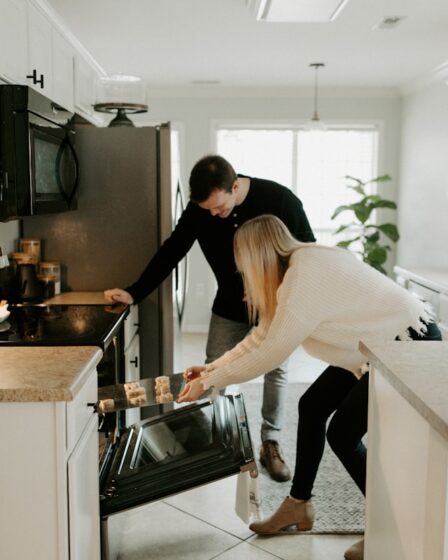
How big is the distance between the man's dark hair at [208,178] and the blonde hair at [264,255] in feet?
1.65

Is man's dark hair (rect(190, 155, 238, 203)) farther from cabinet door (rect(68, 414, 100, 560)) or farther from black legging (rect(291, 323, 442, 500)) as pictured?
cabinet door (rect(68, 414, 100, 560))

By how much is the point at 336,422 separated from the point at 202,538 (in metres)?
0.77

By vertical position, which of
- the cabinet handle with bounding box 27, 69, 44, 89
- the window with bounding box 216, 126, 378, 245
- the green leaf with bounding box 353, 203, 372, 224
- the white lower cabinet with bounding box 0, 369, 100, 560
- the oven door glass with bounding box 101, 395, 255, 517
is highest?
the cabinet handle with bounding box 27, 69, 44, 89

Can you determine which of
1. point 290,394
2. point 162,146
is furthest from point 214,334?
point 290,394

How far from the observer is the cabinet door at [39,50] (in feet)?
9.80

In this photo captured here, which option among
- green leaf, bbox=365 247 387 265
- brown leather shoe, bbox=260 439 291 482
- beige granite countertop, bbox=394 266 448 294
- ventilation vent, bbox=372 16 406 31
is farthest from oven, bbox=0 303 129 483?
green leaf, bbox=365 247 387 265

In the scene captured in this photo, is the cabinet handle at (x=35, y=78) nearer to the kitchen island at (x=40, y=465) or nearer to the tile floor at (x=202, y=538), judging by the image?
the kitchen island at (x=40, y=465)

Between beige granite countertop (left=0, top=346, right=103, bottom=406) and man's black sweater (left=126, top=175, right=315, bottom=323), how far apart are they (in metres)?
1.04

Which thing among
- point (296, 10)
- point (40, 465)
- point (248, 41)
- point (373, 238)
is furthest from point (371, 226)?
point (40, 465)

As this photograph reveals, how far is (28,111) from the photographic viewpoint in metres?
2.29

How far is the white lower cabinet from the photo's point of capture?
1.52 meters

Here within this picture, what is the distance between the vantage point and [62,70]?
361 cm

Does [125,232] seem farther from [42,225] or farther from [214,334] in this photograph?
[214,334]

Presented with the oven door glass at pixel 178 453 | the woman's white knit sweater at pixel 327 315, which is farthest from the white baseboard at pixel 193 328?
the woman's white knit sweater at pixel 327 315
